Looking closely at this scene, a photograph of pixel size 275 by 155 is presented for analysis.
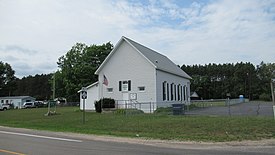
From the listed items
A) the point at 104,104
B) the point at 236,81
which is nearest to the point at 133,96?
the point at 104,104

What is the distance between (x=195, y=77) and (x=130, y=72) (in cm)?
6876

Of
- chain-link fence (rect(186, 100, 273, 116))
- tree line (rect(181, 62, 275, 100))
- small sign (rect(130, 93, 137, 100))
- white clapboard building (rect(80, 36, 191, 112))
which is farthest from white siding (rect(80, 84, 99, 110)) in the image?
tree line (rect(181, 62, 275, 100))

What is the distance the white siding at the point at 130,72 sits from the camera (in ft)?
109

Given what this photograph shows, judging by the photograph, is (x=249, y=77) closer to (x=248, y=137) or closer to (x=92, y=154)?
(x=248, y=137)

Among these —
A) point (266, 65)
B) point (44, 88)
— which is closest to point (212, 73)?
point (266, 65)

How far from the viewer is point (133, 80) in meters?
34.4

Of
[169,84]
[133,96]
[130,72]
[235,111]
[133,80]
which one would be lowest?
[235,111]

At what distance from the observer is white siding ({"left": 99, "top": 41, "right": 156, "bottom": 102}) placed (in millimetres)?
33250

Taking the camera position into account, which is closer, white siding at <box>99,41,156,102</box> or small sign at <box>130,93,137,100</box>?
white siding at <box>99,41,156,102</box>

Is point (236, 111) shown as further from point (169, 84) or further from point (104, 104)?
point (104, 104)

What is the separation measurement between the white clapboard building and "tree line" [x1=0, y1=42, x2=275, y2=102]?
25.3 meters

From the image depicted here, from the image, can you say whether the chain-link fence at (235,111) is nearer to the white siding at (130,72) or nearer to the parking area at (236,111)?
the parking area at (236,111)

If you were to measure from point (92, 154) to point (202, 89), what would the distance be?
303 ft

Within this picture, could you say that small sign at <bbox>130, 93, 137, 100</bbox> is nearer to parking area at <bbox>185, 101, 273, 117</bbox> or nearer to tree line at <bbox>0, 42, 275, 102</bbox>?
parking area at <bbox>185, 101, 273, 117</bbox>
